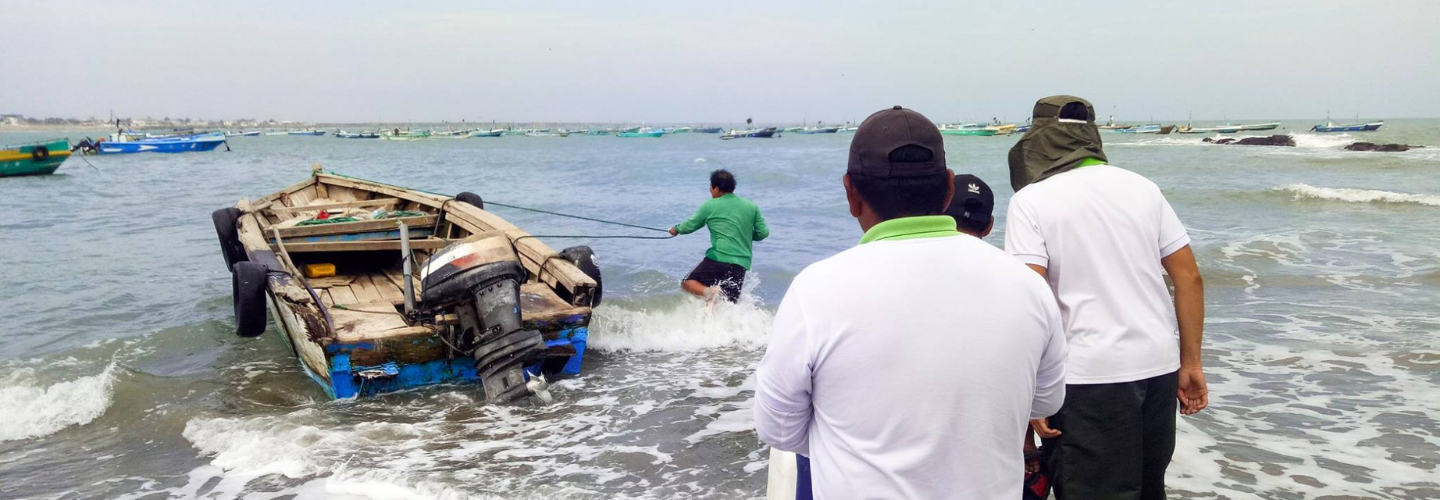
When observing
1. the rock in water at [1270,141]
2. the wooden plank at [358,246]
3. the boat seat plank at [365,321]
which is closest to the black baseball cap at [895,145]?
the boat seat plank at [365,321]

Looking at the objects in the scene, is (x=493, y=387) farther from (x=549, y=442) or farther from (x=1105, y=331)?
(x=1105, y=331)

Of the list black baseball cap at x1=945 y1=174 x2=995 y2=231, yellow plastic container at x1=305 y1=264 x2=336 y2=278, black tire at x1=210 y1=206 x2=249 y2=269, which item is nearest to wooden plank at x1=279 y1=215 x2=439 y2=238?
yellow plastic container at x1=305 y1=264 x2=336 y2=278

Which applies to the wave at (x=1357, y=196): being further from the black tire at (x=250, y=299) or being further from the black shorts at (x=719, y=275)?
the black tire at (x=250, y=299)

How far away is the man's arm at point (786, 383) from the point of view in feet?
5.10

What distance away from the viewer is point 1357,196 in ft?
66.2

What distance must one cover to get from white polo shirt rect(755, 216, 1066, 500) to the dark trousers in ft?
3.46

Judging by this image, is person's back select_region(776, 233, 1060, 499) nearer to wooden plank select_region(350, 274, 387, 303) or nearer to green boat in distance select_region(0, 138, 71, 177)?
wooden plank select_region(350, 274, 387, 303)

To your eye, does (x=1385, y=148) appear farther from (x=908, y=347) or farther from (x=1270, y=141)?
(x=908, y=347)

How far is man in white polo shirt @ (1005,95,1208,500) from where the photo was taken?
2545 millimetres

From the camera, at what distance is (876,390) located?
60.4 inches

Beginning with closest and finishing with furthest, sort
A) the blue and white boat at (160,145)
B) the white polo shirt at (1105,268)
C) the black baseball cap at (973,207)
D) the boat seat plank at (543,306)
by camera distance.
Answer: the white polo shirt at (1105,268), the black baseball cap at (973,207), the boat seat plank at (543,306), the blue and white boat at (160,145)

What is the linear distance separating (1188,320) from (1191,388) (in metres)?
0.24

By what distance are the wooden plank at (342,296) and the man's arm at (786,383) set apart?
686 centimetres

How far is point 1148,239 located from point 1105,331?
0.30 metres
